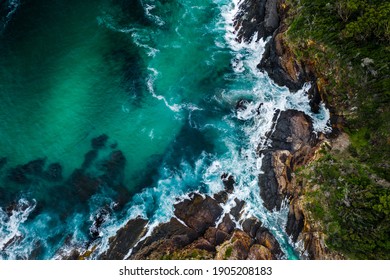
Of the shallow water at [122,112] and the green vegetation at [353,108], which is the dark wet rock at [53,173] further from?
the green vegetation at [353,108]

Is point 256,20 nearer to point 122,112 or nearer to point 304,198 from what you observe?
point 122,112

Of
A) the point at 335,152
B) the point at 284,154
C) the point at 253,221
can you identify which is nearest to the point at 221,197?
the point at 253,221

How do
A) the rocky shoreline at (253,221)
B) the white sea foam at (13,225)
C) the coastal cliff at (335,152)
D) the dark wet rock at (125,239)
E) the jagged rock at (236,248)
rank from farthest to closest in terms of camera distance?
the white sea foam at (13,225)
the dark wet rock at (125,239)
the rocky shoreline at (253,221)
the jagged rock at (236,248)
the coastal cliff at (335,152)

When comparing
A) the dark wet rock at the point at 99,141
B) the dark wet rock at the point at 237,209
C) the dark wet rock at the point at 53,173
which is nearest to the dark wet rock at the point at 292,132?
the dark wet rock at the point at 237,209
